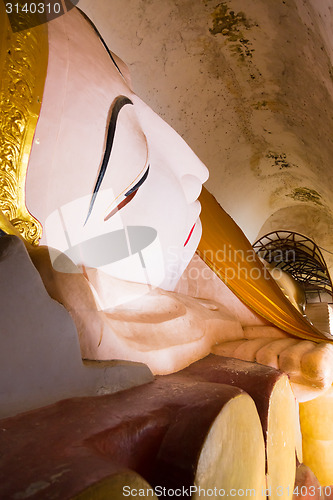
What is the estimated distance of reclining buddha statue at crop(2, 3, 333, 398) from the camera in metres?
1.15

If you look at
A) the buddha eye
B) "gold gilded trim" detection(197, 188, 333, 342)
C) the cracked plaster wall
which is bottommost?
"gold gilded trim" detection(197, 188, 333, 342)

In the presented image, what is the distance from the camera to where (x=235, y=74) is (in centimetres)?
308

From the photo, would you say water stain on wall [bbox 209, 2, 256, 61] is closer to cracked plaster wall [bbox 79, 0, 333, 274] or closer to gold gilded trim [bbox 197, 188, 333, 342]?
cracked plaster wall [bbox 79, 0, 333, 274]

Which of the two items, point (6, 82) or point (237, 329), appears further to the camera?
point (237, 329)

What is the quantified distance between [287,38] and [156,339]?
2108 mm

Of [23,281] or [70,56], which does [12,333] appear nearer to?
[23,281]

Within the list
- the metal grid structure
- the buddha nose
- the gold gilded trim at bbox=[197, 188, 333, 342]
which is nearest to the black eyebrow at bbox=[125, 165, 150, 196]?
the buddha nose

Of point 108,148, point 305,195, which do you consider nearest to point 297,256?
point 305,195

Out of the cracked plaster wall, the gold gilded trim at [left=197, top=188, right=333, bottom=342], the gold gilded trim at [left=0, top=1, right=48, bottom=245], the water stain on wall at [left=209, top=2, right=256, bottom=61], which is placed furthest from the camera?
the water stain on wall at [left=209, top=2, right=256, bottom=61]

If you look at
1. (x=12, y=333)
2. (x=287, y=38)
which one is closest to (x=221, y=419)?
(x=12, y=333)

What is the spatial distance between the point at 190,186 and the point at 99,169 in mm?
578

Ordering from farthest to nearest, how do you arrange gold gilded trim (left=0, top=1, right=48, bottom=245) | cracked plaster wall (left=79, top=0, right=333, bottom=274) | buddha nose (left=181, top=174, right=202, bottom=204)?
cracked plaster wall (left=79, top=0, right=333, bottom=274) < buddha nose (left=181, top=174, right=202, bottom=204) < gold gilded trim (left=0, top=1, right=48, bottom=245)

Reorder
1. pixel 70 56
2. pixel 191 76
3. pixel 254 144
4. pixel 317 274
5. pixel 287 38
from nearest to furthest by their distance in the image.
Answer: pixel 70 56 < pixel 287 38 < pixel 191 76 < pixel 254 144 < pixel 317 274

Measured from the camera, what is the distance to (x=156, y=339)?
1306 millimetres
